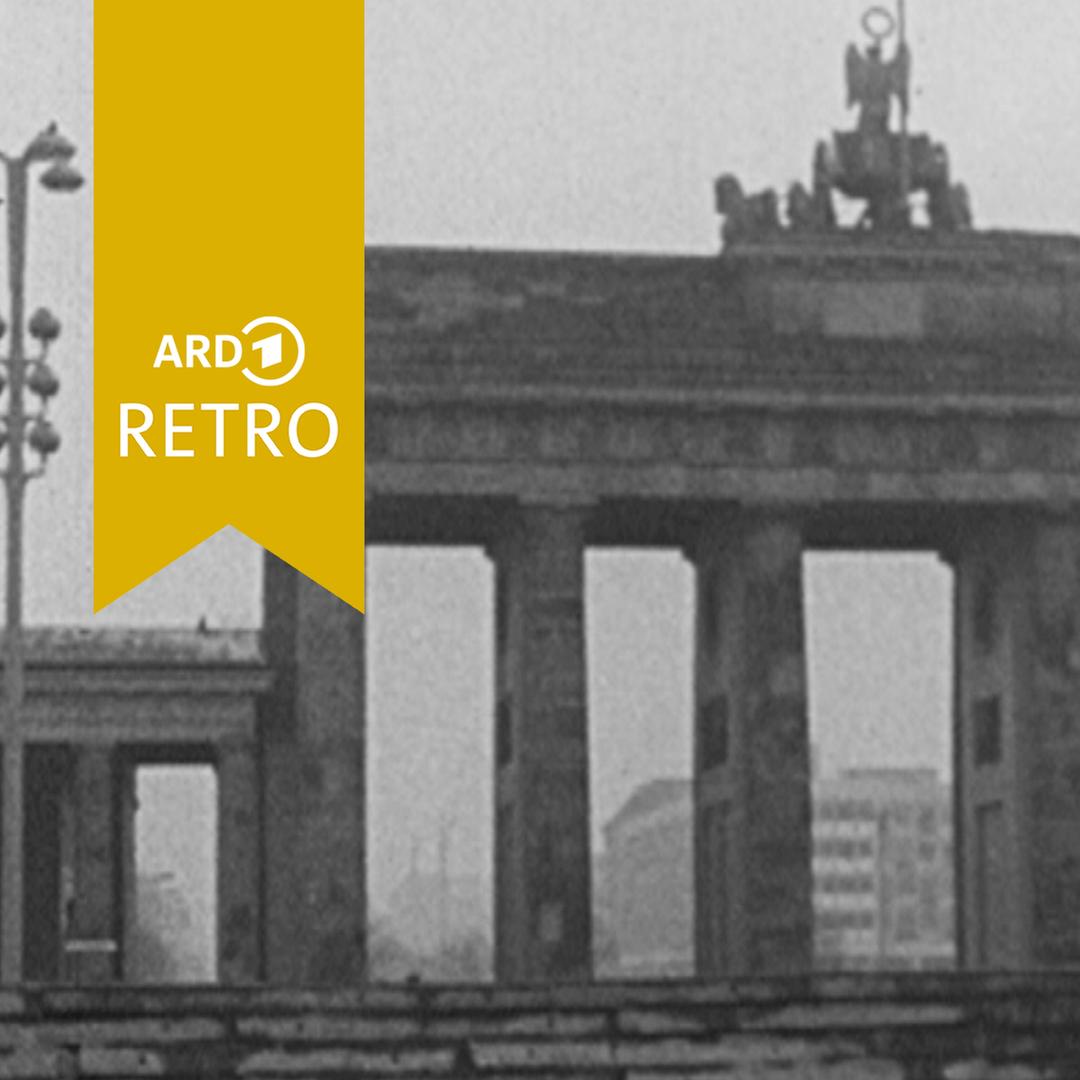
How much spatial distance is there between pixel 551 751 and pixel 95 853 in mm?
11455

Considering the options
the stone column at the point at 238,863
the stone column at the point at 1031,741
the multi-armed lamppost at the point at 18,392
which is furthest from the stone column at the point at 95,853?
the multi-armed lamppost at the point at 18,392

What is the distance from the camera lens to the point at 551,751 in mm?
65188

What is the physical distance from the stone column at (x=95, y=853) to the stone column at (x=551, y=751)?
881cm

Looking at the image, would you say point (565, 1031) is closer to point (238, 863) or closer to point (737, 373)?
point (737, 373)

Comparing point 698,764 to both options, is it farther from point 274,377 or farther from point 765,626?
point 274,377

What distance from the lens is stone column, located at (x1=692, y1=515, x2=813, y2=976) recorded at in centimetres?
6544

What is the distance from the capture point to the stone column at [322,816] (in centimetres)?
6400

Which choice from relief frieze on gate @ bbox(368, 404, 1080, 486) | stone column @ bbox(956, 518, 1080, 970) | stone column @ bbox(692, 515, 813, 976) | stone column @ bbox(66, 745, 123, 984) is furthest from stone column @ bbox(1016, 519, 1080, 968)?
stone column @ bbox(66, 745, 123, 984)

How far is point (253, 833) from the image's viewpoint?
69.9 meters

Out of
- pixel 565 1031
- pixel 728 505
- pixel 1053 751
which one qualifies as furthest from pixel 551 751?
pixel 565 1031

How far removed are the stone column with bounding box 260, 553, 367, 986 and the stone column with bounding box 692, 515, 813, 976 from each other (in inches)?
283

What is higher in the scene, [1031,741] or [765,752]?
[1031,741]

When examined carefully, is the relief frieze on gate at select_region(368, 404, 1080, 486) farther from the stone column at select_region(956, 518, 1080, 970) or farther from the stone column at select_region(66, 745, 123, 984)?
the stone column at select_region(66, 745, 123, 984)

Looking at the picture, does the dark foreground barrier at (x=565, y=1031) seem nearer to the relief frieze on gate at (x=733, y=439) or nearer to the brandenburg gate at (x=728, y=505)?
the brandenburg gate at (x=728, y=505)
